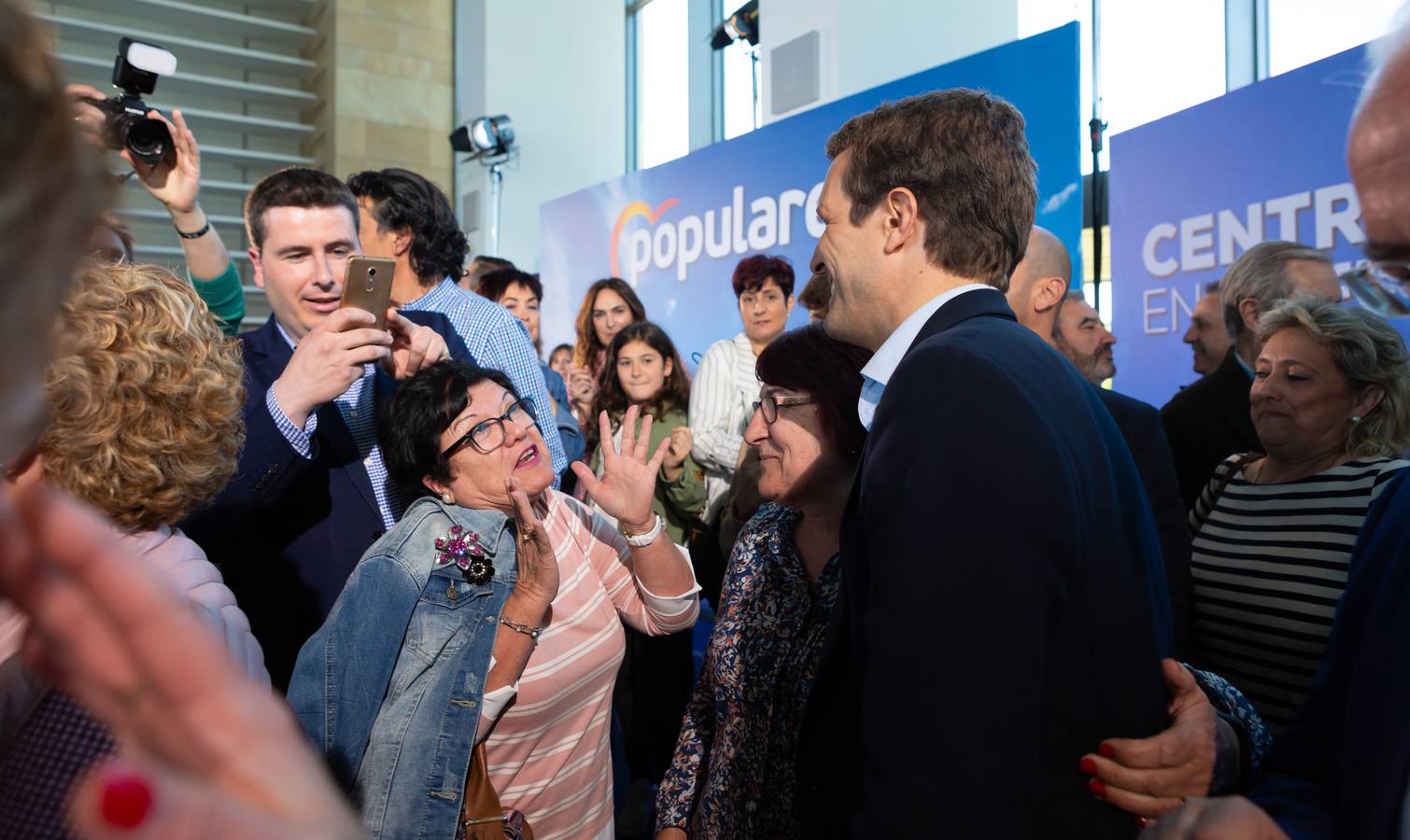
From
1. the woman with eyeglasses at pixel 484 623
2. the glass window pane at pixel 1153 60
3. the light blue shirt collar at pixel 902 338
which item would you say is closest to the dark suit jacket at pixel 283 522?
the woman with eyeglasses at pixel 484 623

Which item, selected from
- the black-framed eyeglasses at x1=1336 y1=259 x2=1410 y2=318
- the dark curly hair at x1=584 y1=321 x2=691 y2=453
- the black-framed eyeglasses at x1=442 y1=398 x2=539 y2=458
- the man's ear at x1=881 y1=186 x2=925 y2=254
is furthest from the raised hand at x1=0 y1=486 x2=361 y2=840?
the dark curly hair at x1=584 y1=321 x2=691 y2=453

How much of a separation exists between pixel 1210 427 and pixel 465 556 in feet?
7.54

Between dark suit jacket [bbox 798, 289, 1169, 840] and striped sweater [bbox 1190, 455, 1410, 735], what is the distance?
4.19 ft

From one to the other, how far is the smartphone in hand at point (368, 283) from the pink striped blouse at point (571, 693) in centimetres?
59

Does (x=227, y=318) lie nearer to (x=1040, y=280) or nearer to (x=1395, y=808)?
(x=1040, y=280)

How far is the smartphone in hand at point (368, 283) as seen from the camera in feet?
6.19

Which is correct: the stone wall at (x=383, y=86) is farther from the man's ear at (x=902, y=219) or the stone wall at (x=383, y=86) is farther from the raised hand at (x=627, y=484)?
the man's ear at (x=902, y=219)

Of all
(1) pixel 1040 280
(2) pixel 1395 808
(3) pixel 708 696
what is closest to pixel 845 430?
(3) pixel 708 696

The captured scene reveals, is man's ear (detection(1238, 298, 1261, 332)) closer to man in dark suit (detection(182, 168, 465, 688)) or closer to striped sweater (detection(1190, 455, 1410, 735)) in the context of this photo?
striped sweater (detection(1190, 455, 1410, 735))

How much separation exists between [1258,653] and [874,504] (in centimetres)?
165

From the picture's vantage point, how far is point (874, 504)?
1.06 m

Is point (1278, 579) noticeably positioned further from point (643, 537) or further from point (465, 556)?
point (465, 556)

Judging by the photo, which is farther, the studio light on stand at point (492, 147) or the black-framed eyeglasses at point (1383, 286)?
the studio light on stand at point (492, 147)

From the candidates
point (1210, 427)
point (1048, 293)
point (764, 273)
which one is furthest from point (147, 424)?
point (764, 273)
